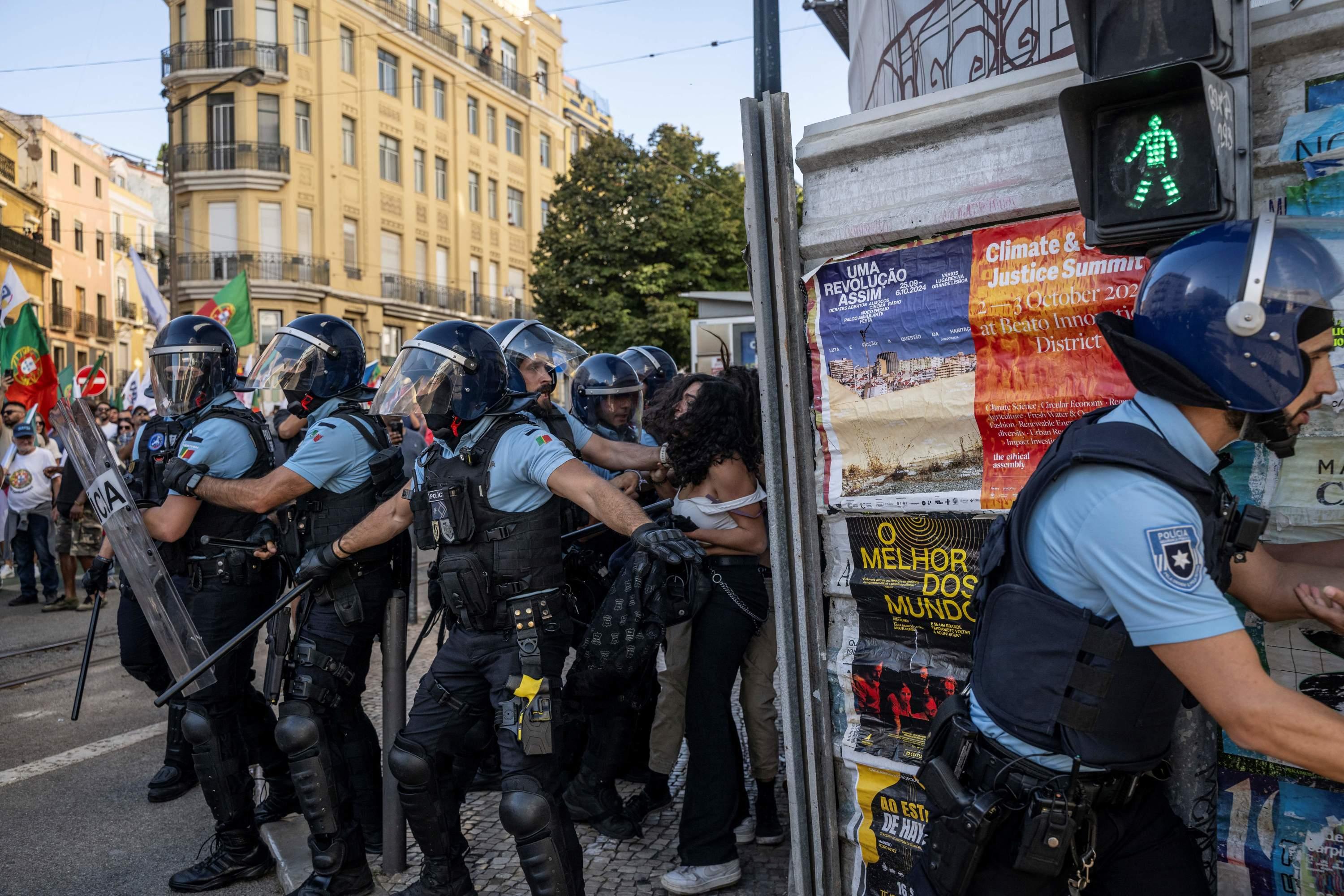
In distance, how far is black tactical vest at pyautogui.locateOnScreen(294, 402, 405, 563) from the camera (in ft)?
13.9

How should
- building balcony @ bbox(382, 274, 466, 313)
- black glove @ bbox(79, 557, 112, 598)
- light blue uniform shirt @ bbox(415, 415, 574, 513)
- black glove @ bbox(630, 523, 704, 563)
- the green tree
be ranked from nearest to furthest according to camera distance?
black glove @ bbox(630, 523, 704, 563) < light blue uniform shirt @ bbox(415, 415, 574, 513) < black glove @ bbox(79, 557, 112, 598) < the green tree < building balcony @ bbox(382, 274, 466, 313)

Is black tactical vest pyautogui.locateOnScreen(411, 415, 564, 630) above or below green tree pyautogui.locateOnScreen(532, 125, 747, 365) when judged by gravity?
below

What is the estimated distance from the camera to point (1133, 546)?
172cm

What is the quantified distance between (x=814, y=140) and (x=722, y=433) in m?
1.25

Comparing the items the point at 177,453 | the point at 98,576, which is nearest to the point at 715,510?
the point at 177,453

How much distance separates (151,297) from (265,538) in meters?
9.44

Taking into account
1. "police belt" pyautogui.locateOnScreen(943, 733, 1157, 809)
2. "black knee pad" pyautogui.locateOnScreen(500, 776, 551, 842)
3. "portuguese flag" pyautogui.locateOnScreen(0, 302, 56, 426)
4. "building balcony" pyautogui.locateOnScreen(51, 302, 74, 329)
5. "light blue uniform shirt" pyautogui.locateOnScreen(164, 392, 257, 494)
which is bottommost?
"black knee pad" pyautogui.locateOnScreen(500, 776, 551, 842)

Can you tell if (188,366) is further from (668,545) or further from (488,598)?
(668,545)

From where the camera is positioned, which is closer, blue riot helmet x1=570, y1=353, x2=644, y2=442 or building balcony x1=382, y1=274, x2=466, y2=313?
blue riot helmet x1=570, y1=353, x2=644, y2=442

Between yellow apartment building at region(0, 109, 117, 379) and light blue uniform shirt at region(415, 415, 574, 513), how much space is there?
40.4 meters

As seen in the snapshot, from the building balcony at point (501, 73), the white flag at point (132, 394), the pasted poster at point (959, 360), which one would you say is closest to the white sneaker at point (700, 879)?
the pasted poster at point (959, 360)

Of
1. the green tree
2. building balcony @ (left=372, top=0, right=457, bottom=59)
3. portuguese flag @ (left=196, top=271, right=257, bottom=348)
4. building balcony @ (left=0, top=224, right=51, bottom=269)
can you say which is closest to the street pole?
portuguese flag @ (left=196, top=271, right=257, bottom=348)

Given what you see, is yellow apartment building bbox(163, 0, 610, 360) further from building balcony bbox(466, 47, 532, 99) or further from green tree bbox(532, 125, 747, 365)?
green tree bbox(532, 125, 747, 365)

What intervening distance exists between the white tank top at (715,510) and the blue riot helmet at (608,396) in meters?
1.79
